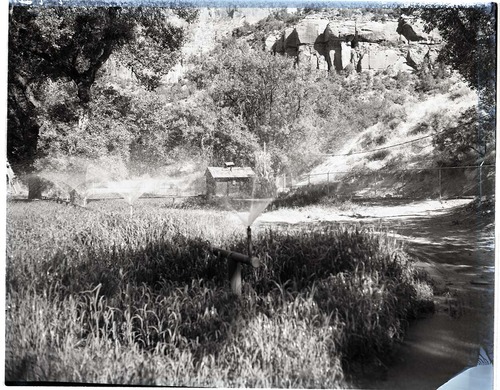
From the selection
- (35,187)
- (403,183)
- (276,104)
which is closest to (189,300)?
(35,187)

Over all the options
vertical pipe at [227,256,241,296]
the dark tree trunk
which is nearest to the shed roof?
vertical pipe at [227,256,241,296]

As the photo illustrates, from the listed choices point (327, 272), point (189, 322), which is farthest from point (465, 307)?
point (189, 322)

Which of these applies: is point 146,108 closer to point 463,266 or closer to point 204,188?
point 204,188

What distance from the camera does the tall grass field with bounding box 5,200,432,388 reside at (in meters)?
2.98

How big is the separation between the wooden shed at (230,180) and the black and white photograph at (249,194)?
0.04 ft

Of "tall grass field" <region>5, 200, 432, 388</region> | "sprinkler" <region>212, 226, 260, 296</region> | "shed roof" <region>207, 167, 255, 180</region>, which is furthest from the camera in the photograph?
"shed roof" <region>207, 167, 255, 180</region>

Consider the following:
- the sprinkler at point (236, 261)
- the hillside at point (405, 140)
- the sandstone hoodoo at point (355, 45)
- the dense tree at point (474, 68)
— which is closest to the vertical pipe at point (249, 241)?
the sprinkler at point (236, 261)

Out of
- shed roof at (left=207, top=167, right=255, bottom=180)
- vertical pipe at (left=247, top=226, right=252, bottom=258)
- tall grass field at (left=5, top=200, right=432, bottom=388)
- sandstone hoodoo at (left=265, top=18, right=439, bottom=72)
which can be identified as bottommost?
tall grass field at (left=5, top=200, right=432, bottom=388)

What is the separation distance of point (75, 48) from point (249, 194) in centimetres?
129

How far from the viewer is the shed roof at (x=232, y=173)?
3.24m

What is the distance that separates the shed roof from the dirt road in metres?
0.25

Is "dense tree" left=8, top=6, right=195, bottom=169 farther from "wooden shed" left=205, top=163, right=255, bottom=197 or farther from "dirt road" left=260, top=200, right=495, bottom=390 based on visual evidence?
"dirt road" left=260, top=200, right=495, bottom=390

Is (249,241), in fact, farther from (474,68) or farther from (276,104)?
(474,68)

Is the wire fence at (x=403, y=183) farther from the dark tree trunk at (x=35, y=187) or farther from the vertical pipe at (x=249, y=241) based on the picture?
the dark tree trunk at (x=35, y=187)
